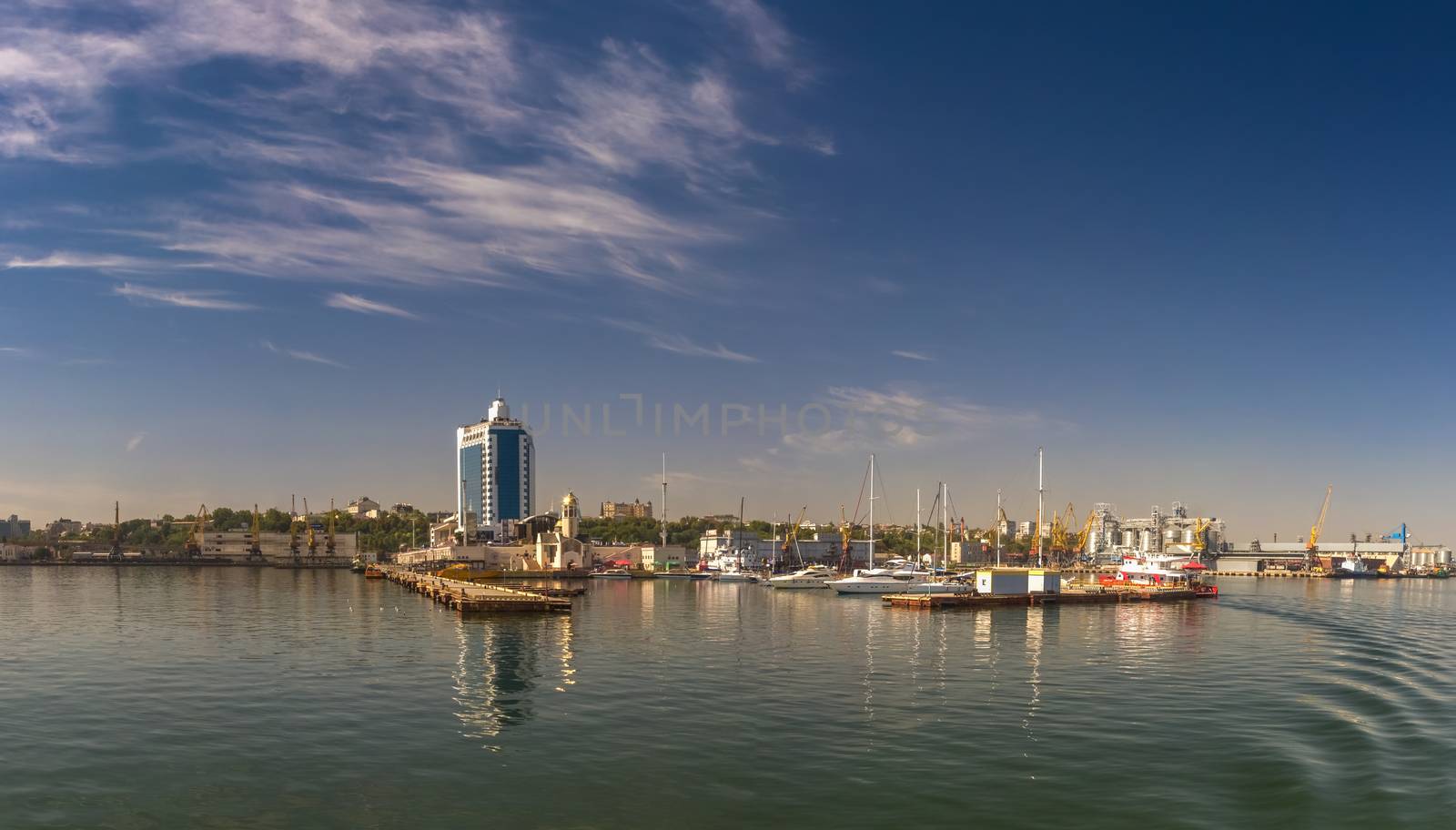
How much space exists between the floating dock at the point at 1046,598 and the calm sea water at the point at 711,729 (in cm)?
3459

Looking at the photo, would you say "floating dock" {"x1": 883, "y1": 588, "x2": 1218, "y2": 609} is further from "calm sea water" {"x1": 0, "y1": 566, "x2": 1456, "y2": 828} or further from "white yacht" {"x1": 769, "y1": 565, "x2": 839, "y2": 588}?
"white yacht" {"x1": 769, "y1": 565, "x2": 839, "y2": 588}

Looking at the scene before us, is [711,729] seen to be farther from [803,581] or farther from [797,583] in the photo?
[803,581]

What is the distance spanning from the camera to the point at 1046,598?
12012 centimetres

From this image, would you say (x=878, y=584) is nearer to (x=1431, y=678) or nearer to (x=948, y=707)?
(x=1431, y=678)

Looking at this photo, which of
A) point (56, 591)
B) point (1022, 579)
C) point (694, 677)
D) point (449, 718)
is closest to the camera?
point (449, 718)

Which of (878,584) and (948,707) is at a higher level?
(948,707)

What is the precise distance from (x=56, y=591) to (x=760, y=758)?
144401 mm

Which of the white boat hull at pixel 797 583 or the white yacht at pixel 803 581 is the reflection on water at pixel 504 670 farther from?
the white yacht at pixel 803 581

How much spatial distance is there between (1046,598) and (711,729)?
309 ft

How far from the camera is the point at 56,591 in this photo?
134 meters

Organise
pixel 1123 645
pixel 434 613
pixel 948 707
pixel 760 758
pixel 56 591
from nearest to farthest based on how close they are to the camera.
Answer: pixel 760 758 < pixel 948 707 < pixel 1123 645 < pixel 434 613 < pixel 56 591

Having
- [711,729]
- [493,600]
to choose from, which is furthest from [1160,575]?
[711,729]

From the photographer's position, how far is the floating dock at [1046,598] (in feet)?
368

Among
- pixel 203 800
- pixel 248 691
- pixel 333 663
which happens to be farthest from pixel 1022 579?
pixel 203 800
